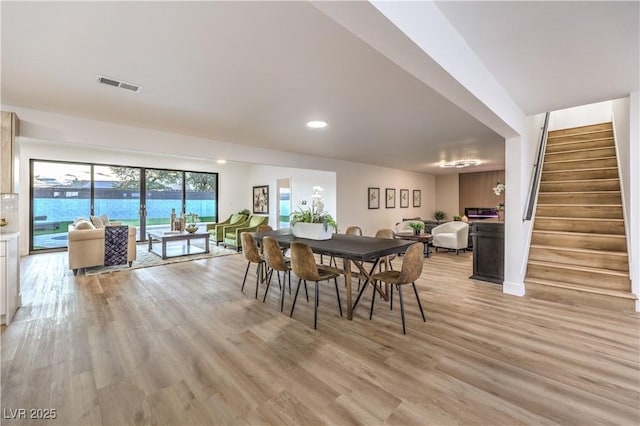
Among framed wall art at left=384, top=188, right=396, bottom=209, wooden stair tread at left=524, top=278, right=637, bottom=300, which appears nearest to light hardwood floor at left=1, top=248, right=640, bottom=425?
wooden stair tread at left=524, top=278, right=637, bottom=300

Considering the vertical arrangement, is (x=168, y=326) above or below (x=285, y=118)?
below

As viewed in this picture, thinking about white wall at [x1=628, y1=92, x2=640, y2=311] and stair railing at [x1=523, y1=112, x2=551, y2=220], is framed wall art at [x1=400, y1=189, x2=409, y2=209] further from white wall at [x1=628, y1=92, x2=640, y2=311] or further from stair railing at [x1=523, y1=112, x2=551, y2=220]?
white wall at [x1=628, y1=92, x2=640, y2=311]

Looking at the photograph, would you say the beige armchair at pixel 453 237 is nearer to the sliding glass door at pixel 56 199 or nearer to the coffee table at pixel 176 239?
the coffee table at pixel 176 239

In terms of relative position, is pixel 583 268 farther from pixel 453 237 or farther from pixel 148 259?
pixel 148 259

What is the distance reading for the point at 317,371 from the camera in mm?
2037

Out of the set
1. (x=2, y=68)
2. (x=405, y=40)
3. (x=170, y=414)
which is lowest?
(x=170, y=414)

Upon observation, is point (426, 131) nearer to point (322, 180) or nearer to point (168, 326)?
point (322, 180)

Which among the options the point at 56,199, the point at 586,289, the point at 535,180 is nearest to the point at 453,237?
the point at 535,180

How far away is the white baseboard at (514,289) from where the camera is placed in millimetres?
3648

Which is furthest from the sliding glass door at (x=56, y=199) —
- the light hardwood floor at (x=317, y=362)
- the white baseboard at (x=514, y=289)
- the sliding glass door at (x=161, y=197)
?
the white baseboard at (x=514, y=289)

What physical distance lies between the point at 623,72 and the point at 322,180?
5.75m

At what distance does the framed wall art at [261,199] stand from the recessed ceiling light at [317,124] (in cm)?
561

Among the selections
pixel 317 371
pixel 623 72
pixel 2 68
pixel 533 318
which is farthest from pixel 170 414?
pixel 623 72

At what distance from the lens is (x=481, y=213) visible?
983cm
